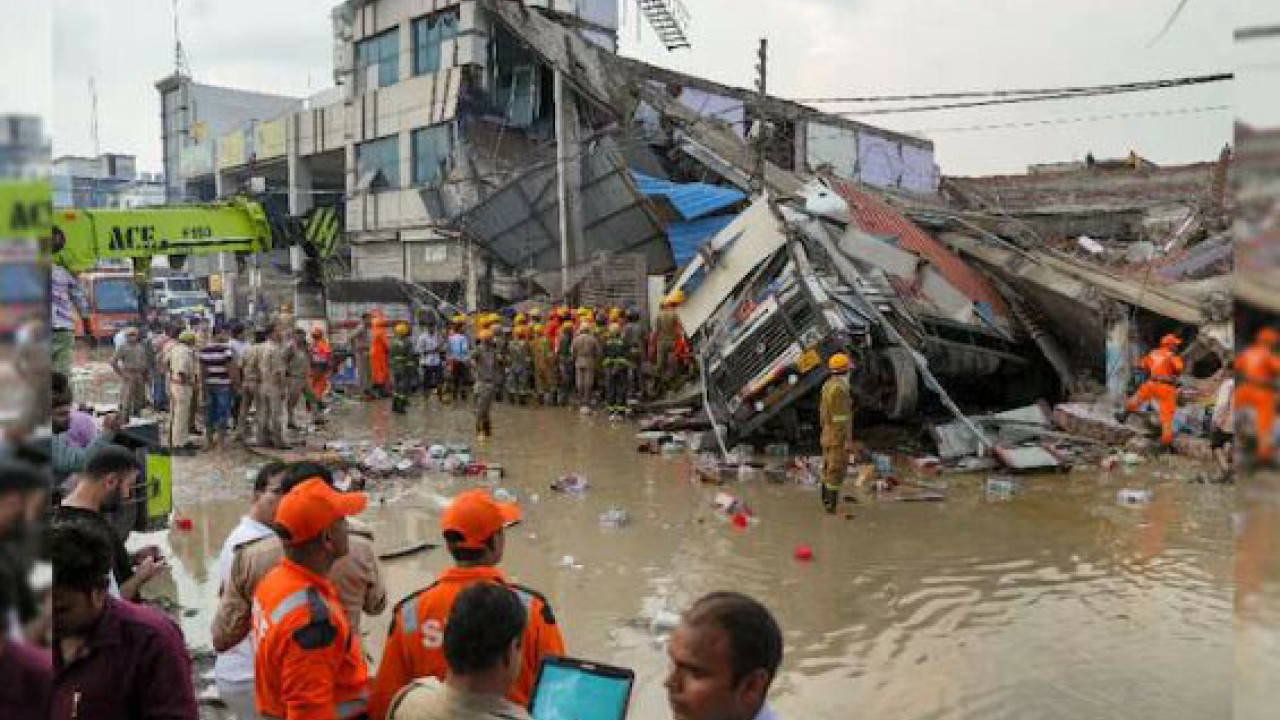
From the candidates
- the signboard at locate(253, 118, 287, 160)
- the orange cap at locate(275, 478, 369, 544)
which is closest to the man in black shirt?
the orange cap at locate(275, 478, 369, 544)

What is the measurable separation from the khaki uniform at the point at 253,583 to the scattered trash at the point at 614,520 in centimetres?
507

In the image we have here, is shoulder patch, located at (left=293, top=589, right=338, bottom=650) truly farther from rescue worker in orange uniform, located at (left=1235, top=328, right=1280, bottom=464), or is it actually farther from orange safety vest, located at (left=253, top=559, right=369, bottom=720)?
rescue worker in orange uniform, located at (left=1235, top=328, right=1280, bottom=464)

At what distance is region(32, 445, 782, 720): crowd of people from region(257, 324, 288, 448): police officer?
7.83m

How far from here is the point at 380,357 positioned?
54.5 feet

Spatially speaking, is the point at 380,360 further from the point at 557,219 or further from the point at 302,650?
the point at 302,650

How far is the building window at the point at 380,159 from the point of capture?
90.4 ft

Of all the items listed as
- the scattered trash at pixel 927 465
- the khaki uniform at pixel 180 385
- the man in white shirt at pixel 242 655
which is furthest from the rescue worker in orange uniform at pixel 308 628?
the khaki uniform at pixel 180 385

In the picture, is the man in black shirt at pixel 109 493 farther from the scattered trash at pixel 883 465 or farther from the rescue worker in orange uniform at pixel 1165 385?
the rescue worker in orange uniform at pixel 1165 385

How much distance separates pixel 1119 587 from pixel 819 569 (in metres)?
2.01

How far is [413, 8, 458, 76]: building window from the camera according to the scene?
25.6 metres

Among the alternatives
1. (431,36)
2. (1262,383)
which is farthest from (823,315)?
(431,36)

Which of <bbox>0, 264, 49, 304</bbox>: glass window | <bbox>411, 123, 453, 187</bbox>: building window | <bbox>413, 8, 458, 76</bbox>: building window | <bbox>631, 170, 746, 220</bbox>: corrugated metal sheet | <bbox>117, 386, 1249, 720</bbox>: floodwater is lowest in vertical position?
<bbox>117, 386, 1249, 720</bbox>: floodwater

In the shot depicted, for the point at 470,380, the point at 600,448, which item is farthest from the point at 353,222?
the point at 600,448

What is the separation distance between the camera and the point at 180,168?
128 ft
